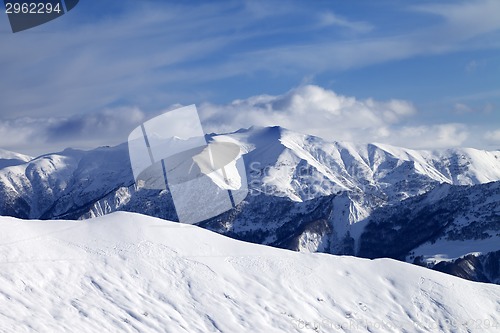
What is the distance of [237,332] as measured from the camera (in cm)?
7856

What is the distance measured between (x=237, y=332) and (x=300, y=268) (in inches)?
895

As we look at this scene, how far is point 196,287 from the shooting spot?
87.2 metres

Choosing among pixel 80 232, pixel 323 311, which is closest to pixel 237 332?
pixel 323 311

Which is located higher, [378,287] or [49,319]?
[49,319]

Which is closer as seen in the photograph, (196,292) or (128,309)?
(128,309)

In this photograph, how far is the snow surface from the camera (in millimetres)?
A: 74625

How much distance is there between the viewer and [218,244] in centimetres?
10081

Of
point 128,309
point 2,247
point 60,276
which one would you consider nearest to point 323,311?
point 128,309

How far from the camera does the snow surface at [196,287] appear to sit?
7462cm

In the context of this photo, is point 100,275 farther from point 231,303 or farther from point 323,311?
point 323,311

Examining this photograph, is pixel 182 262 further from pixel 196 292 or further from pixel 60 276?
pixel 60 276

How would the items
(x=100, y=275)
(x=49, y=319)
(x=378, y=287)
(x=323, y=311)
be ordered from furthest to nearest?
(x=378, y=287) < (x=323, y=311) < (x=100, y=275) < (x=49, y=319)

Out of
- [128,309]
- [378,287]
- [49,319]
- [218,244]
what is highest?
[49,319]

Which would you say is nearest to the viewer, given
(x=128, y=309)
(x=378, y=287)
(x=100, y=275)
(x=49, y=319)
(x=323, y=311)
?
(x=49, y=319)
